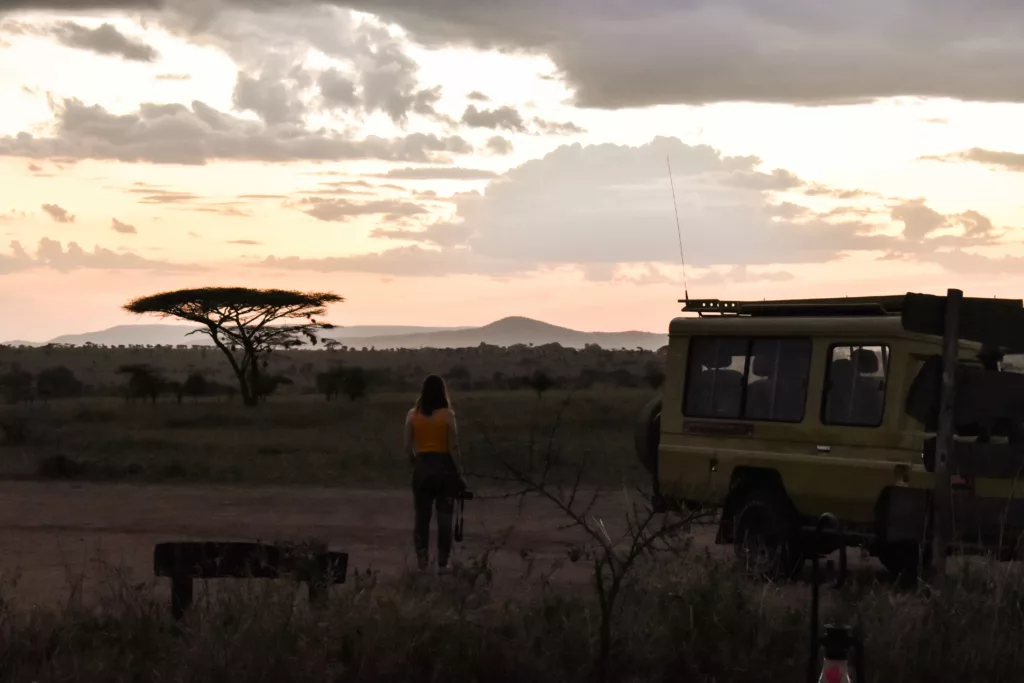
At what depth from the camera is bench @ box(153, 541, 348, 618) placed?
945 cm

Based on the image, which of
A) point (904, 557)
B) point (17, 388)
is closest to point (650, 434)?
point (904, 557)

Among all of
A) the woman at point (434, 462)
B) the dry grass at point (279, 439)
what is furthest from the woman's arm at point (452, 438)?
the dry grass at point (279, 439)

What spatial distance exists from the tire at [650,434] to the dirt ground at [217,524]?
1.28 meters

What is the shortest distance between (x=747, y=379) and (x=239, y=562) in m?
5.96

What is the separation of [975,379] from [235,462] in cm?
2002

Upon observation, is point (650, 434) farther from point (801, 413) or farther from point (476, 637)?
point (476, 637)

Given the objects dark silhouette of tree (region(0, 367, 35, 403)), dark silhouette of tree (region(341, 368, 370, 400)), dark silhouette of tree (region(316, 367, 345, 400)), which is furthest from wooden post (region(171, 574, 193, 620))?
dark silhouette of tree (region(0, 367, 35, 403))

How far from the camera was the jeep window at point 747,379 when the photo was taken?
13.6 metres

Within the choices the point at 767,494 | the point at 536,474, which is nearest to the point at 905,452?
the point at 767,494

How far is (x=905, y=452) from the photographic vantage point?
12719mm

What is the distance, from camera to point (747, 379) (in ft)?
46.2

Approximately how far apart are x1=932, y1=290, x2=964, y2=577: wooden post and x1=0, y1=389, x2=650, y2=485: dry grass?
10060 millimetres

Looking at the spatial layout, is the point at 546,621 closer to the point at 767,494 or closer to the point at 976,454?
the point at 976,454

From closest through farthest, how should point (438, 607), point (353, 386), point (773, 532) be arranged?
point (438, 607) → point (773, 532) → point (353, 386)
